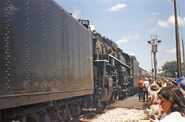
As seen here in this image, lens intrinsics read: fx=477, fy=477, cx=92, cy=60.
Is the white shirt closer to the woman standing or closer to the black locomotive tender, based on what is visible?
the woman standing

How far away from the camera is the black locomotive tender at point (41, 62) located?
7012 millimetres

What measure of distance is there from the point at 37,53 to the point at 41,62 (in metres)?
0.35

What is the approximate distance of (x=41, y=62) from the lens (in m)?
8.98

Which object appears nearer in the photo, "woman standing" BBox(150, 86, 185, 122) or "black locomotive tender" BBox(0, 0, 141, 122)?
"woman standing" BBox(150, 86, 185, 122)

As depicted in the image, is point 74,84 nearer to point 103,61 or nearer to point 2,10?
point 2,10

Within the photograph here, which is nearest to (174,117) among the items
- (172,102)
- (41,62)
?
(172,102)

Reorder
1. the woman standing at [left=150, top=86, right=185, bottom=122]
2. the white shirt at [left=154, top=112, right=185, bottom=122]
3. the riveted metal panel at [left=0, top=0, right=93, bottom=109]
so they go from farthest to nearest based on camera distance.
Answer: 1. the riveted metal panel at [left=0, top=0, right=93, bottom=109]
2. the woman standing at [left=150, top=86, right=185, bottom=122]
3. the white shirt at [left=154, top=112, right=185, bottom=122]

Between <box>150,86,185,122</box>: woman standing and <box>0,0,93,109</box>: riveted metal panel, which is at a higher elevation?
<box>0,0,93,109</box>: riveted metal panel

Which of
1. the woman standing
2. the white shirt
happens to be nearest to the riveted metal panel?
the woman standing

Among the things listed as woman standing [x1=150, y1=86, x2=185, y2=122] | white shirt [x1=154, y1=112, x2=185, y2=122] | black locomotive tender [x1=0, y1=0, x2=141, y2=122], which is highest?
black locomotive tender [x1=0, y1=0, x2=141, y2=122]

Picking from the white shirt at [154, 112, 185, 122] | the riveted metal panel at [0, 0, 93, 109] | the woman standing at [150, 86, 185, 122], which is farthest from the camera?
the riveted metal panel at [0, 0, 93, 109]

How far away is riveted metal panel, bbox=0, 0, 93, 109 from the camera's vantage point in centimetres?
694

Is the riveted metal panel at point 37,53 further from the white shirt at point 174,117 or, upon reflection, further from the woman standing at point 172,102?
the white shirt at point 174,117

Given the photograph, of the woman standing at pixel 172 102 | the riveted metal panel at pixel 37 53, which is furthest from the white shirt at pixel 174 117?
the riveted metal panel at pixel 37 53
